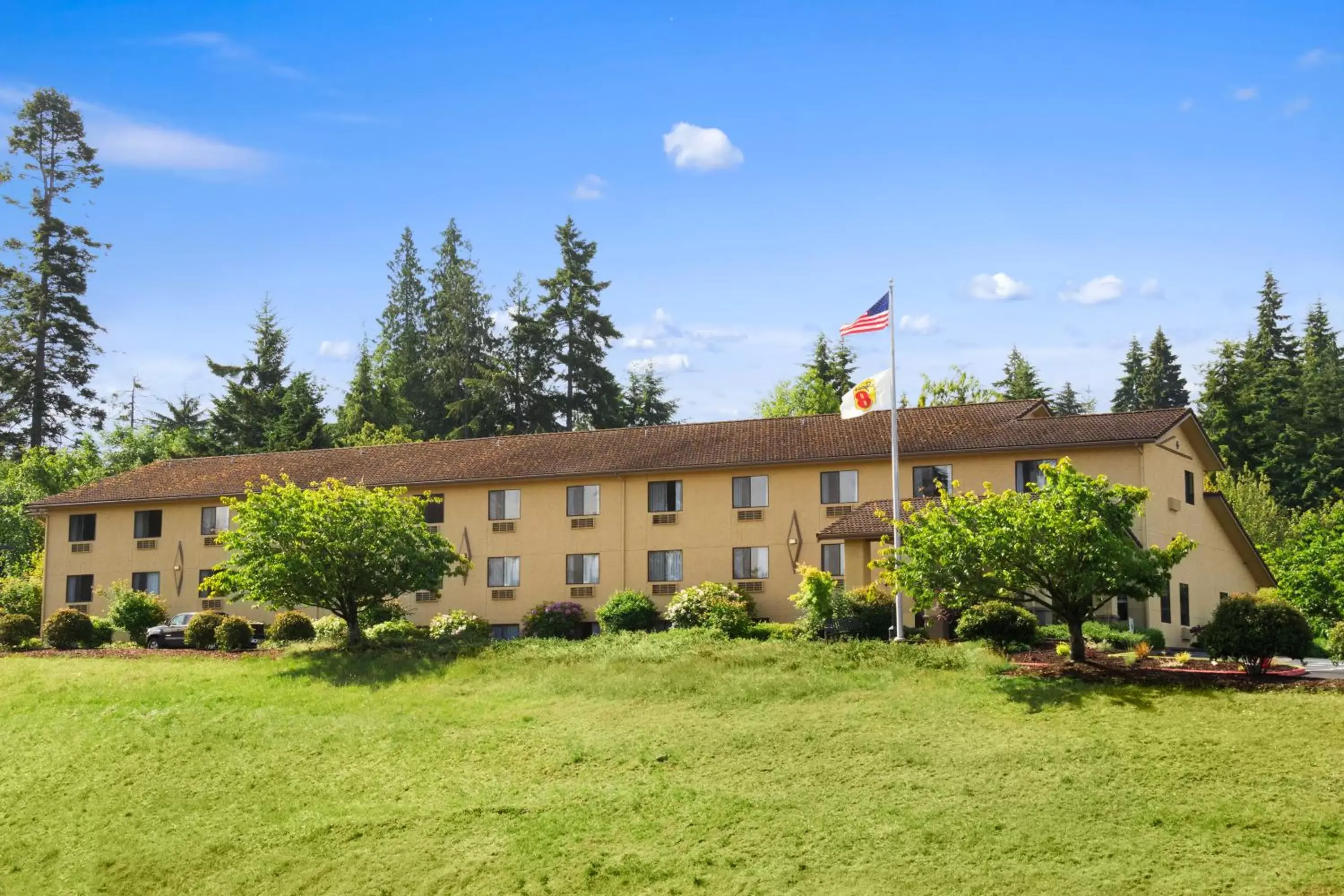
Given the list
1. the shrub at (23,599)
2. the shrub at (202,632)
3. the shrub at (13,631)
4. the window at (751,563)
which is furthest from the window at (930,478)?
the shrub at (23,599)

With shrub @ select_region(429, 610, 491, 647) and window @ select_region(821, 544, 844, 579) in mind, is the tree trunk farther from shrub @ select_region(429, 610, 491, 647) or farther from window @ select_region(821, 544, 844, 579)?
shrub @ select_region(429, 610, 491, 647)

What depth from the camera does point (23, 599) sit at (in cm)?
5059

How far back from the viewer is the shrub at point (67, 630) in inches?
1628

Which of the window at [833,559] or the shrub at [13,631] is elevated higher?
the window at [833,559]

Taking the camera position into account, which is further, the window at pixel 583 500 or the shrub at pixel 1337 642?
the window at pixel 583 500

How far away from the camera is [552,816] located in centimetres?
2189

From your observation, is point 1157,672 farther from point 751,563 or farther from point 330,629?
point 330,629

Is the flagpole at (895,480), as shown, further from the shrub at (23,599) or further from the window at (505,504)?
the shrub at (23,599)

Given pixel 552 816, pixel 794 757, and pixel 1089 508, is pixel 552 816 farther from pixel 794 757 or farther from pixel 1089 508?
pixel 1089 508

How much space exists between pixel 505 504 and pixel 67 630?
13.7m

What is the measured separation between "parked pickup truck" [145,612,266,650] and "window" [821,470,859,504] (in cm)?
1763

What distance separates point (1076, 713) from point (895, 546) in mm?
8605

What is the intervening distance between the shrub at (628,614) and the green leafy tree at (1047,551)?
41.6 ft

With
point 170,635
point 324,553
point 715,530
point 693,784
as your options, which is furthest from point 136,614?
point 693,784
